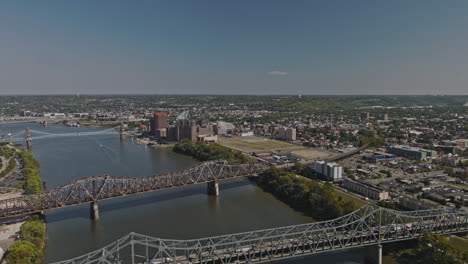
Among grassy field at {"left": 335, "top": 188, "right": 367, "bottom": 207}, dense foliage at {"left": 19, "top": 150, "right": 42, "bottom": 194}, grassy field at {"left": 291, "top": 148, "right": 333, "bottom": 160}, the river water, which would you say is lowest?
the river water

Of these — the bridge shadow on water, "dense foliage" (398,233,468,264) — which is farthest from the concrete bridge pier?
the bridge shadow on water

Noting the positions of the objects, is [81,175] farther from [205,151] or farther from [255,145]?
[255,145]

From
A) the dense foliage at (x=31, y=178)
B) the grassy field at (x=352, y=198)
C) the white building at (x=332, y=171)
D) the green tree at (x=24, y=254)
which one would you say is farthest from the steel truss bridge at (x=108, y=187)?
the grassy field at (x=352, y=198)

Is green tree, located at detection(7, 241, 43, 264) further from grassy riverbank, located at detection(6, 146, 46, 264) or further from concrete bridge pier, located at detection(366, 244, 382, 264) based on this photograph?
concrete bridge pier, located at detection(366, 244, 382, 264)

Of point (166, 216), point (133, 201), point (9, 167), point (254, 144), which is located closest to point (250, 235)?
point (166, 216)

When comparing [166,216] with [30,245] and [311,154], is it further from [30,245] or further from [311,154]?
[311,154]
